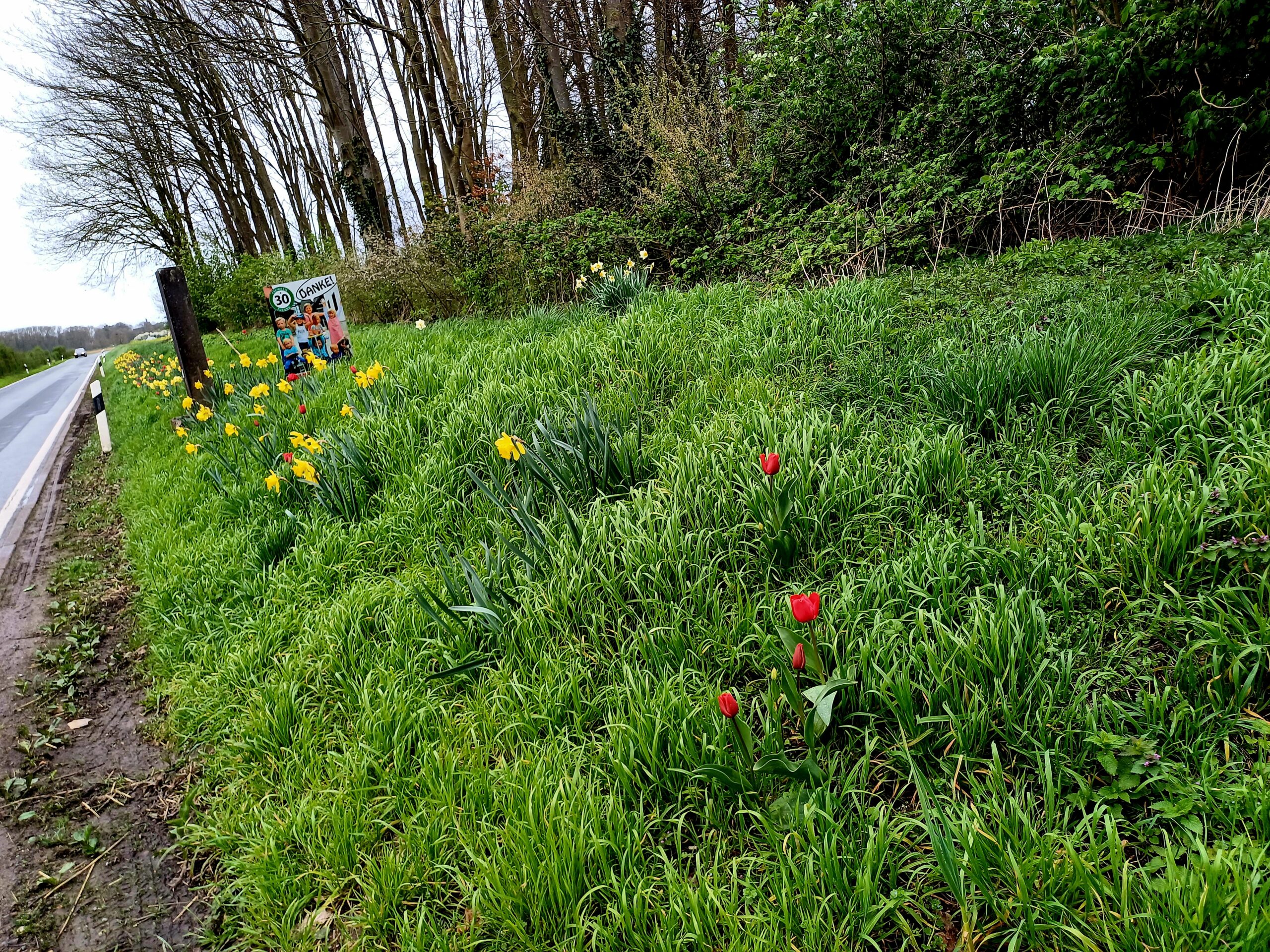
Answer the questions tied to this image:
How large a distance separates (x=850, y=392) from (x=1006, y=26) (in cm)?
464

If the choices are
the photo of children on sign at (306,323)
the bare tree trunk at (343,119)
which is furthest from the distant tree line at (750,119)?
the photo of children on sign at (306,323)

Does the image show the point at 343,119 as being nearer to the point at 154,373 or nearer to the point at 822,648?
the point at 154,373

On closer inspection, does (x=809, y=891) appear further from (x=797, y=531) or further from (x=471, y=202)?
(x=471, y=202)

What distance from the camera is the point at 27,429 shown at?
1172cm

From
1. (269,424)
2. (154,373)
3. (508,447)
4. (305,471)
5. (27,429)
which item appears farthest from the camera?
(27,429)

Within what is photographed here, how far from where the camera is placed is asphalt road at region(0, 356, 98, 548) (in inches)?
281

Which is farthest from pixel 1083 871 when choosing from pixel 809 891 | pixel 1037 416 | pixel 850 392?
pixel 850 392

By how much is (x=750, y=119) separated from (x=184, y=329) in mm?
6804

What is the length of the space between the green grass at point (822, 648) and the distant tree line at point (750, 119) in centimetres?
169

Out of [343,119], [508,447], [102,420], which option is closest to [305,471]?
[508,447]

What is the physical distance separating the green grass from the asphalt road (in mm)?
4875

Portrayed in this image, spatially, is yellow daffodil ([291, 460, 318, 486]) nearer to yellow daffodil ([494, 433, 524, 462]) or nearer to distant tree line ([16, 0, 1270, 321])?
yellow daffodil ([494, 433, 524, 462])

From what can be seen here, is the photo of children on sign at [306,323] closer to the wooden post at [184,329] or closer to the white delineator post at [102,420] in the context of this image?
the wooden post at [184,329]

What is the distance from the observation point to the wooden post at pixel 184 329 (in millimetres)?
7453
